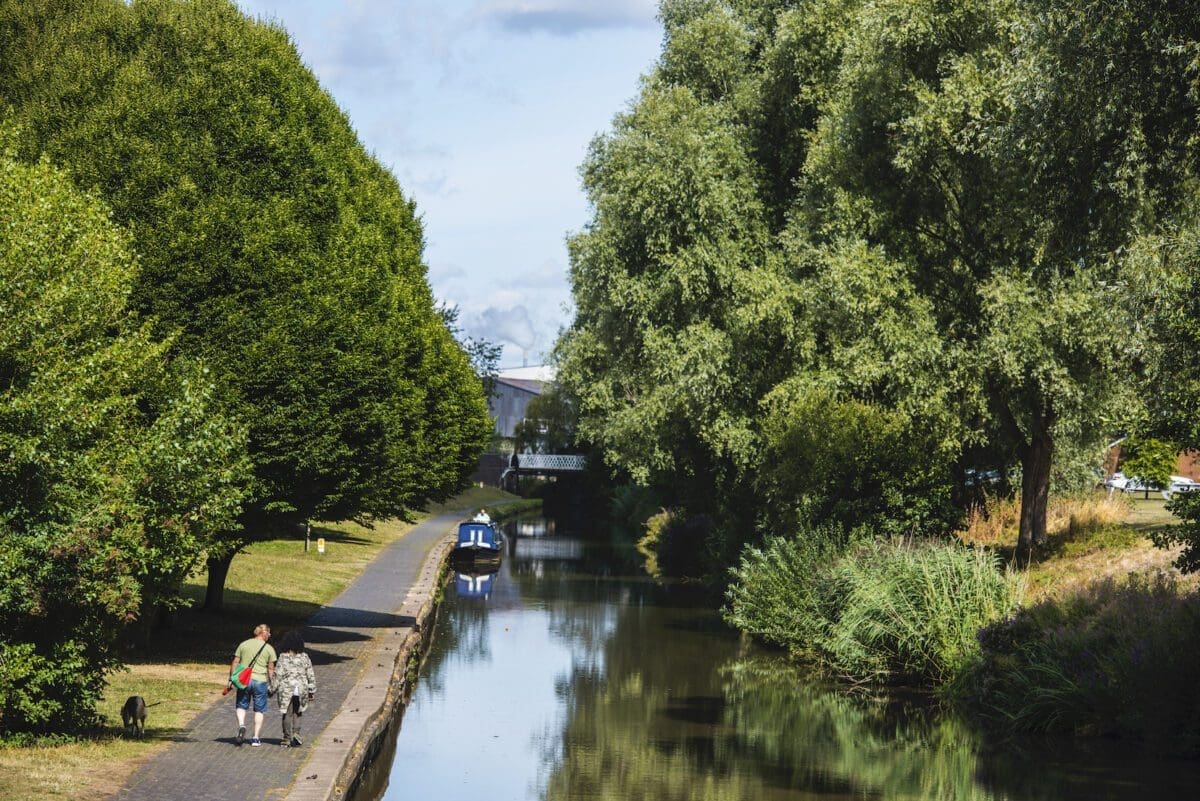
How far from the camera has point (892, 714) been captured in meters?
23.7

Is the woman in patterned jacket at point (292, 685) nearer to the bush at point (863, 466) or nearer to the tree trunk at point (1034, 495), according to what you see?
the bush at point (863, 466)

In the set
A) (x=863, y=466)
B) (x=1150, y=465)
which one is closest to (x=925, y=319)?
(x=863, y=466)

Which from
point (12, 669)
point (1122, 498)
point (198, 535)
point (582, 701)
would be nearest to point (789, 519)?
point (1122, 498)

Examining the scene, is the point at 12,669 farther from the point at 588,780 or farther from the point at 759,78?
the point at 759,78

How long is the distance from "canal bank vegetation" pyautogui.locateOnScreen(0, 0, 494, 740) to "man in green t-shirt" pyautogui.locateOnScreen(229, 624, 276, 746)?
1.30 meters

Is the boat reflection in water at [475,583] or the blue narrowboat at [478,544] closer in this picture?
the boat reflection in water at [475,583]

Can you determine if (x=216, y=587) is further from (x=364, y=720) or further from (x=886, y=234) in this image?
(x=886, y=234)

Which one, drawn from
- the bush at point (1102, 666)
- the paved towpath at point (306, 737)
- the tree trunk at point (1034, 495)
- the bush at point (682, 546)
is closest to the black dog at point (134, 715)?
the paved towpath at point (306, 737)

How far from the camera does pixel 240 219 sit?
23.2 meters

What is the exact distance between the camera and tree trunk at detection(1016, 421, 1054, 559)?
2938cm

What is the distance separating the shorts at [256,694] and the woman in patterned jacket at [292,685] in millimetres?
259

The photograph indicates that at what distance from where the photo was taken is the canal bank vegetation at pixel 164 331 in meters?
14.8

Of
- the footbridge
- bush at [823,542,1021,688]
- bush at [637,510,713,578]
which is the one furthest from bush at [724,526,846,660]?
the footbridge

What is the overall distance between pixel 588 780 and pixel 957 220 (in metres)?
15.4
